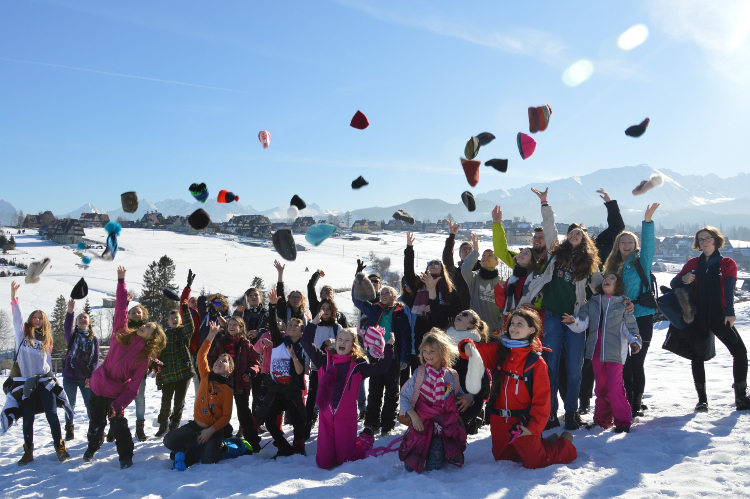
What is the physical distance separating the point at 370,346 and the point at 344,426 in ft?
3.01

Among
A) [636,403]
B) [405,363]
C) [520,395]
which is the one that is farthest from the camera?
[405,363]

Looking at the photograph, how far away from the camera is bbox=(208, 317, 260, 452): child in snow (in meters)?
6.06

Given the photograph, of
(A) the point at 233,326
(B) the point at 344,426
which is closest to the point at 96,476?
(A) the point at 233,326

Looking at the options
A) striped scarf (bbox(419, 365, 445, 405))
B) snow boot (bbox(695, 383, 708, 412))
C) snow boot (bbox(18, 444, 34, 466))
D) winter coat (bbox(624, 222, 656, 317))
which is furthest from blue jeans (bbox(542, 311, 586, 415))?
snow boot (bbox(18, 444, 34, 466))

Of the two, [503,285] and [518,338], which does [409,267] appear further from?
[518,338]

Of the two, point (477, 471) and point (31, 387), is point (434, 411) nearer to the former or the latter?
point (477, 471)

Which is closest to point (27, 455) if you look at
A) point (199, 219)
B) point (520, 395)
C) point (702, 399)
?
point (199, 219)

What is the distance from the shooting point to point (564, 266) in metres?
5.49

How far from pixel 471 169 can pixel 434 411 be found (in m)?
5.55

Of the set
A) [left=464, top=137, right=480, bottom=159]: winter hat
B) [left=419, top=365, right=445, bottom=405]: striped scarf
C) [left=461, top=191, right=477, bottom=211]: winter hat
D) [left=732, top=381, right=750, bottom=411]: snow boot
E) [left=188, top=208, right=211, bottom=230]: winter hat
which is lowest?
[left=732, top=381, right=750, bottom=411]: snow boot

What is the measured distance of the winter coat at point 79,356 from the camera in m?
6.52

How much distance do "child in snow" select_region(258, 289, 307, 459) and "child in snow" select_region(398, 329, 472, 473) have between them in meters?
1.59

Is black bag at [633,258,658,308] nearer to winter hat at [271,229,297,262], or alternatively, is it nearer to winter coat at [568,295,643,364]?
winter coat at [568,295,643,364]

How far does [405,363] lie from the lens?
621 cm
